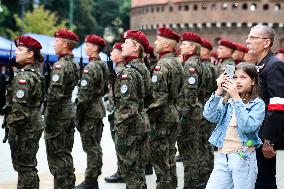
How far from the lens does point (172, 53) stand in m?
7.98

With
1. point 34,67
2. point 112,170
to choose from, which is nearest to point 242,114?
point 34,67

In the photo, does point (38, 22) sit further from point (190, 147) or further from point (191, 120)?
point (190, 147)

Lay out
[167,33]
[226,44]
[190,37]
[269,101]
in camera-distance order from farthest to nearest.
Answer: [226,44], [190,37], [167,33], [269,101]

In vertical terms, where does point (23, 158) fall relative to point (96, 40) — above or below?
below

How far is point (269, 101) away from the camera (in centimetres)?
560

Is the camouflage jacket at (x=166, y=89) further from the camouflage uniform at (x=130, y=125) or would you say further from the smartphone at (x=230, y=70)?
the smartphone at (x=230, y=70)

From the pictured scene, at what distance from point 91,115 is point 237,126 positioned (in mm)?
3474

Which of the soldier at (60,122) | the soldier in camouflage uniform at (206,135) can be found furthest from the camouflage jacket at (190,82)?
the soldier at (60,122)

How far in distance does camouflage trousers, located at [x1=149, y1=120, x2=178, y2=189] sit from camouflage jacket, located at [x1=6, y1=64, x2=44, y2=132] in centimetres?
136

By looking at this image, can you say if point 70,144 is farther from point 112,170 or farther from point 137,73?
point 112,170

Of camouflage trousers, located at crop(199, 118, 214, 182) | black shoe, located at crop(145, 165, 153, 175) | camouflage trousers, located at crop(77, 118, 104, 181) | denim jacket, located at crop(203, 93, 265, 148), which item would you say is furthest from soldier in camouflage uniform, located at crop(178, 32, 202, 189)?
denim jacket, located at crop(203, 93, 265, 148)

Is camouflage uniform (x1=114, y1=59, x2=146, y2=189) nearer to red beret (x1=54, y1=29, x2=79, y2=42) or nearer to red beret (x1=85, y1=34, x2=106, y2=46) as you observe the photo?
red beret (x1=54, y1=29, x2=79, y2=42)

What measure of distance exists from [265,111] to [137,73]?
1.56m

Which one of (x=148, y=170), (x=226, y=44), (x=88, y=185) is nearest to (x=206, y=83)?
(x=148, y=170)
